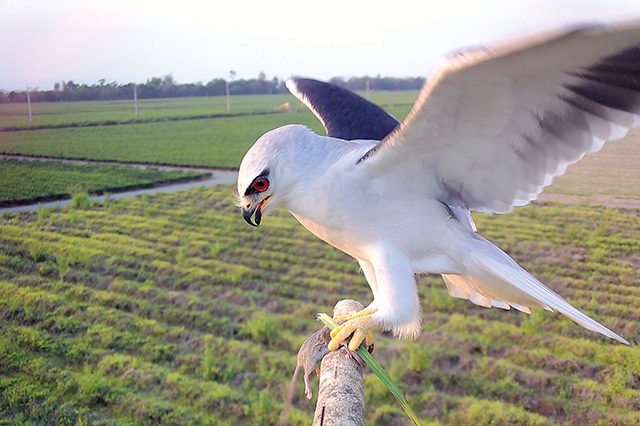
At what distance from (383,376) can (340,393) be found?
0.16 m

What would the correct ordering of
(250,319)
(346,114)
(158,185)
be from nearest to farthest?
(346,114) → (250,319) → (158,185)

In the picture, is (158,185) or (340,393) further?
(158,185)

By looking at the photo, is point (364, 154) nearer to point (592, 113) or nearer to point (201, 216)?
point (592, 113)

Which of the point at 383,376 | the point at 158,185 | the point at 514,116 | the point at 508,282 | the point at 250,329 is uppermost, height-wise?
the point at 514,116

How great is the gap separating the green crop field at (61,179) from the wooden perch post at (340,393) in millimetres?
5138

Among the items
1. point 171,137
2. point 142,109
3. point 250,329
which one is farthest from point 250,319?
point 171,137

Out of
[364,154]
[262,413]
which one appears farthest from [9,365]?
[364,154]

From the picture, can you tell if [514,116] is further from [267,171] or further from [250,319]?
[250,319]

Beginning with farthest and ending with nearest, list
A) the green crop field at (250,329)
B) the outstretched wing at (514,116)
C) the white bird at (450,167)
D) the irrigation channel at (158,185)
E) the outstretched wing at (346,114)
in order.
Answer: the irrigation channel at (158,185), the green crop field at (250,329), the outstretched wing at (346,114), the white bird at (450,167), the outstretched wing at (514,116)

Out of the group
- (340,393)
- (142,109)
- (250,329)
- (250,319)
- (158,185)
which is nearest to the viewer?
(340,393)

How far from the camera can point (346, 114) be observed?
195cm

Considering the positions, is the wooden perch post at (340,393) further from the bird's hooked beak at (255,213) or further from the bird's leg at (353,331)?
the bird's hooked beak at (255,213)

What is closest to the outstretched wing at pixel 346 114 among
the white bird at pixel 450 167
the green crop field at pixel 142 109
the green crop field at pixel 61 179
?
the white bird at pixel 450 167

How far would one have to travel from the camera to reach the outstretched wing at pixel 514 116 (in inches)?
38.3
